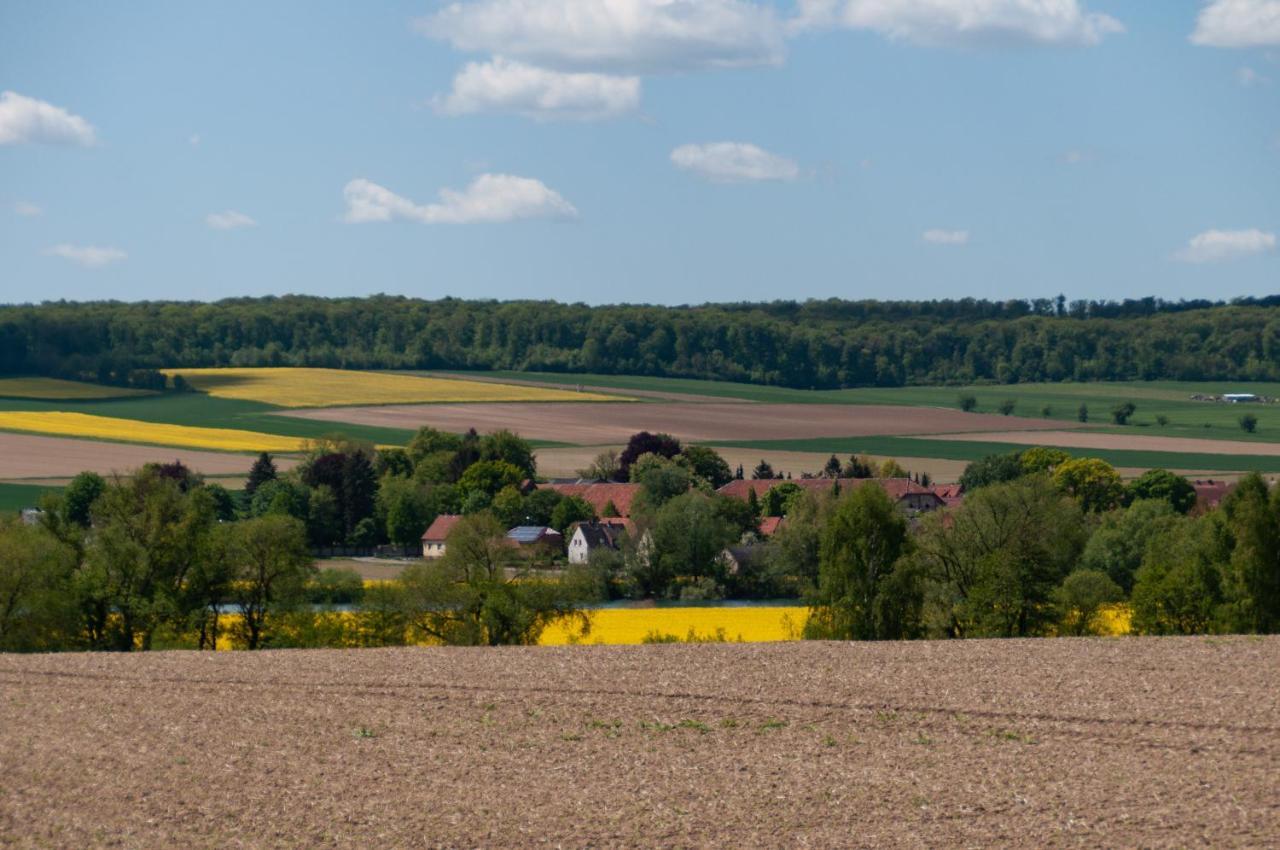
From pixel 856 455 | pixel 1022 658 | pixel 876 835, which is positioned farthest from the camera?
pixel 856 455

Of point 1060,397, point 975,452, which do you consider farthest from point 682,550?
point 1060,397

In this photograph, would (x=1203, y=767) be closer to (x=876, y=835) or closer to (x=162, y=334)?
(x=876, y=835)

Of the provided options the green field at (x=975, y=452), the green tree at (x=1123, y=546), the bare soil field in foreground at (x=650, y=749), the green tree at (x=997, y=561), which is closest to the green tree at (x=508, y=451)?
the green field at (x=975, y=452)

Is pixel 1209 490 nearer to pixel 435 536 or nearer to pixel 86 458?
pixel 435 536

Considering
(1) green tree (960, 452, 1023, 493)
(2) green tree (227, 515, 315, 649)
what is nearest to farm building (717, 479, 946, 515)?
(1) green tree (960, 452, 1023, 493)

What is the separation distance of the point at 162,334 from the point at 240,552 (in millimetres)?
139356

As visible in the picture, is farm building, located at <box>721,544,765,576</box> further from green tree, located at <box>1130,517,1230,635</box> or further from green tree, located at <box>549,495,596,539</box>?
green tree, located at <box>1130,517,1230,635</box>

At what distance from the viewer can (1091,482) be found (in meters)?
103

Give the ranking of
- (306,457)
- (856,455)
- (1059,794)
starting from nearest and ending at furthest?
1. (1059,794)
2. (306,457)
3. (856,455)

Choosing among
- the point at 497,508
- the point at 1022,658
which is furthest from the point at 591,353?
the point at 1022,658

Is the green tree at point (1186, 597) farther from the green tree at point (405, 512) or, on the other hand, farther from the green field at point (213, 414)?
the green field at point (213, 414)

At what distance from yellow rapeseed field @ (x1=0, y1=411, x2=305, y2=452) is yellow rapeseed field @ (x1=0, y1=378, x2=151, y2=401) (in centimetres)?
1260

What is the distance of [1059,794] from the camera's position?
22.0 m

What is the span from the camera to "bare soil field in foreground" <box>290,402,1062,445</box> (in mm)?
131750
